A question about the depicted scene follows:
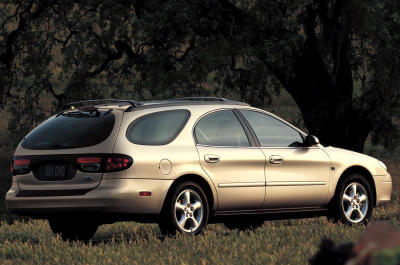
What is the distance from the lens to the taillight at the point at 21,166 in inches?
380

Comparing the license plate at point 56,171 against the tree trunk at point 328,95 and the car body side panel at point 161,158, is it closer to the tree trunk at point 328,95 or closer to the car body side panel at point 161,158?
the car body side panel at point 161,158

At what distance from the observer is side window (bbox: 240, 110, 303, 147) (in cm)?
1084

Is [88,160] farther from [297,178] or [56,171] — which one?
[297,178]

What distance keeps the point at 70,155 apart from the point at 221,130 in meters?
2.01

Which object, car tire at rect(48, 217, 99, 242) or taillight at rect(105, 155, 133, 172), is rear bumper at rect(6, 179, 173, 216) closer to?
taillight at rect(105, 155, 133, 172)

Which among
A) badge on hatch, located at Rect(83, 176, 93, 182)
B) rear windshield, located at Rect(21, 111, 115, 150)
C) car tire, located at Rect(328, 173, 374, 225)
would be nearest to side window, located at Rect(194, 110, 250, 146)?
rear windshield, located at Rect(21, 111, 115, 150)

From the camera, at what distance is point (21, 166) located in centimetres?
972

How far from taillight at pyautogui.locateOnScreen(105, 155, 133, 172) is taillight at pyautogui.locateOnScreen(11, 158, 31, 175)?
3.36 feet

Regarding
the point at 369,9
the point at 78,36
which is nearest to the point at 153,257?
the point at 369,9

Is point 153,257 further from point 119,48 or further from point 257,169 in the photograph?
point 119,48

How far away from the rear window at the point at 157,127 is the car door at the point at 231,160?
239mm

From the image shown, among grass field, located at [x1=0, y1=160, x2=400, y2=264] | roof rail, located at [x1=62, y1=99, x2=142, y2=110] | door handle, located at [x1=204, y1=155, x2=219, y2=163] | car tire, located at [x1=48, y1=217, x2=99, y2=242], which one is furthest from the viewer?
car tire, located at [x1=48, y1=217, x2=99, y2=242]

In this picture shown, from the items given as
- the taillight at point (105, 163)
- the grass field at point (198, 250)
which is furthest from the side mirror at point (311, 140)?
the taillight at point (105, 163)

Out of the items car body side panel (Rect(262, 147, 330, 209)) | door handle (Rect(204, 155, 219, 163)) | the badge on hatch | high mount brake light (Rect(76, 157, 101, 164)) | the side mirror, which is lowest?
car body side panel (Rect(262, 147, 330, 209))
